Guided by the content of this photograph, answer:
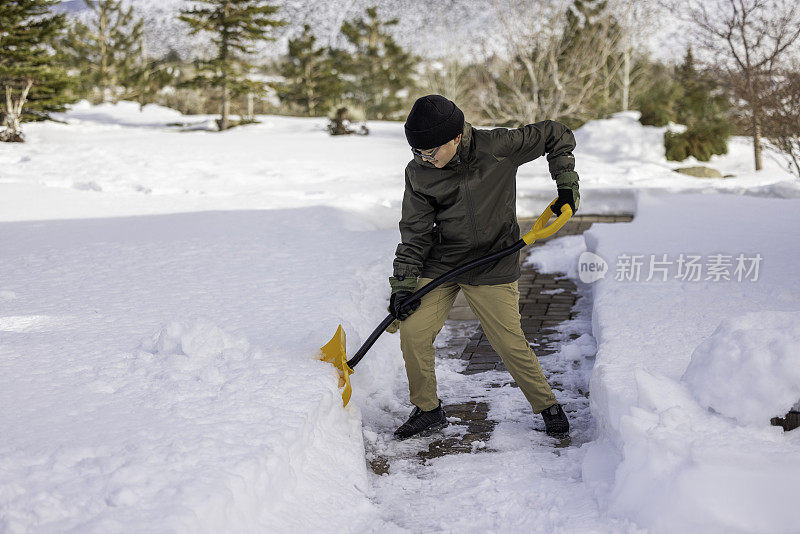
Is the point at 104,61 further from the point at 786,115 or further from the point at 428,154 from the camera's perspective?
the point at 428,154

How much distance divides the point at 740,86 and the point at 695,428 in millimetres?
10245

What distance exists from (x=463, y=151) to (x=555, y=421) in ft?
3.76

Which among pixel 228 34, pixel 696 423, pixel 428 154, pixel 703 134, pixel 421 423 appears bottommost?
pixel 421 423

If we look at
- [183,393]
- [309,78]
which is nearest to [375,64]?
[309,78]

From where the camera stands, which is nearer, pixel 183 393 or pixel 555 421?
pixel 183 393

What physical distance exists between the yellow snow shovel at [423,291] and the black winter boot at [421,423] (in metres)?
0.28

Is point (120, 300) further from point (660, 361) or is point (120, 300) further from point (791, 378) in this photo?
point (791, 378)

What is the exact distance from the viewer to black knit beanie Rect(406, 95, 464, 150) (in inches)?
105

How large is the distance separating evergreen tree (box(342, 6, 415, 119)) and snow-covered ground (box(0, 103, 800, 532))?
86.9 feet

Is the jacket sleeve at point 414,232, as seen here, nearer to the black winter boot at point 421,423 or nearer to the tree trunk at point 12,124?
the black winter boot at point 421,423

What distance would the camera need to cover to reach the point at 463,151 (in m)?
2.79

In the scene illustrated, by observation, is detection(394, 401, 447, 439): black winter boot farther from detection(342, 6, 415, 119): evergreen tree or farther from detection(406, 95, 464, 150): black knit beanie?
detection(342, 6, 415, 119): evergreen tree

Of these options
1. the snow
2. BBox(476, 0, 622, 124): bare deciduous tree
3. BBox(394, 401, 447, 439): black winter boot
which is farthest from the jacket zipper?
BBox(476, 0, 622, 124): bare deciduous tree

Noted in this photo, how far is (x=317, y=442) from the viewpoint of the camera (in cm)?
264
